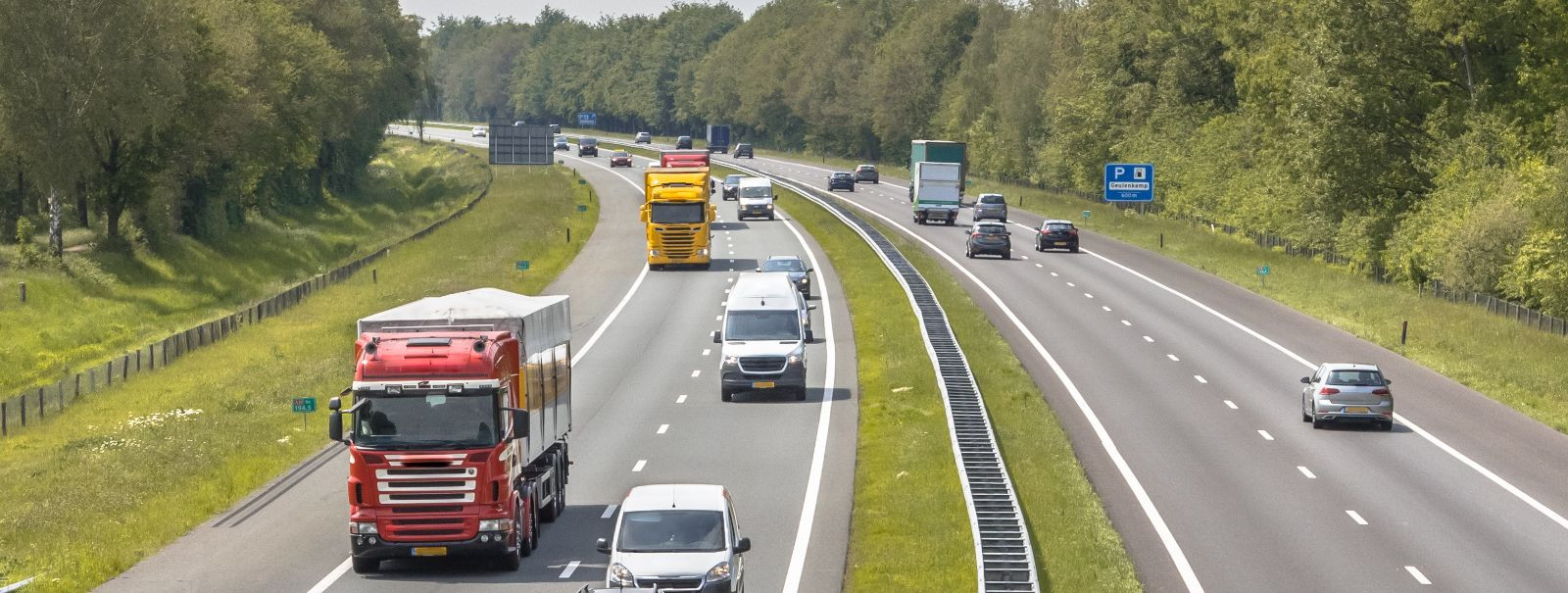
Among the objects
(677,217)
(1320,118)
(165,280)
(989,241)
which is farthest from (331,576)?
(1320,118)

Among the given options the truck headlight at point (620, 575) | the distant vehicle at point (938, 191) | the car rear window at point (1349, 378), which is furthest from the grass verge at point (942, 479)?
the distant vehicle at point (938, 191)

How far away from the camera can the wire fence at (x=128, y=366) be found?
45.2 meters

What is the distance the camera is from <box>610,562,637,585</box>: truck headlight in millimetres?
20891

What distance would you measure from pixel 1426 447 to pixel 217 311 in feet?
173

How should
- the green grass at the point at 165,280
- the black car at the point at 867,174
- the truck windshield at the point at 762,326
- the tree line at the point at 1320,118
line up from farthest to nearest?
the black car at the point at 867,174 → the tree line at the point at 1320,118 → the green grass at the point at 165,280 → the truck windshield at the point at 762,326

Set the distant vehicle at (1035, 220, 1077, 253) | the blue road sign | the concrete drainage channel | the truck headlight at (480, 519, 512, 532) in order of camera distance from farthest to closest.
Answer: the blue road sign < the distant vehicle at (1035, 220, 1077, 253) < the concrete drainage channel < the truck headlight at (480, 519, 512, 532)

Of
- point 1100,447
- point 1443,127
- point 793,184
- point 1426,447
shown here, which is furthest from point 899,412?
→ point 793,184

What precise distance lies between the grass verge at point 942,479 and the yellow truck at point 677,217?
54.2ft

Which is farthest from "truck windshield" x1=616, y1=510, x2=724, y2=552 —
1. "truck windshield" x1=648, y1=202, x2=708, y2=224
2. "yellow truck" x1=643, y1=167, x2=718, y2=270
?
"truck windshield" x1=648, y1=202, x2=708, y2=224

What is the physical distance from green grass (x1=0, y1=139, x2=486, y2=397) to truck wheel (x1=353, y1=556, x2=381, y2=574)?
1308 inches

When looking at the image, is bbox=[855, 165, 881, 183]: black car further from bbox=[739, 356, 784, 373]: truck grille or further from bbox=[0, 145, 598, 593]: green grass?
bbox=[739, 356, 784, 373]: truck grille

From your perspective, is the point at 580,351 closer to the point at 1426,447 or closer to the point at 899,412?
the point at 899,412

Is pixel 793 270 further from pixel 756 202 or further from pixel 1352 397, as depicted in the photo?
pixel 756 202

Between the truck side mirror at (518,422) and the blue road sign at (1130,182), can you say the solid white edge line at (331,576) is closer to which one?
the truck side mirror at (518,422)
